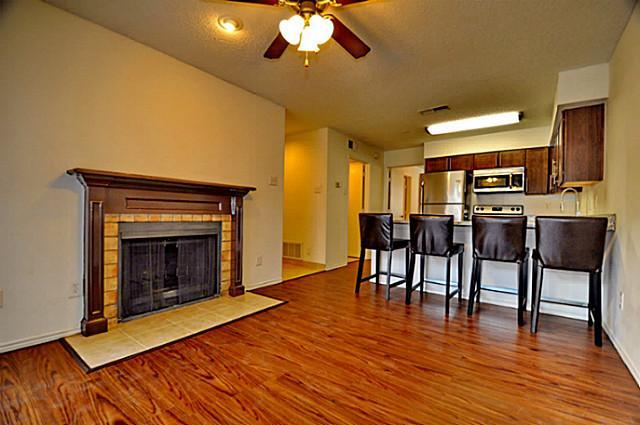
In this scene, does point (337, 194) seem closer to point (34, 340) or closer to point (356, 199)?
point (356, 199)

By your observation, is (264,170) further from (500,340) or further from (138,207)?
(500,340)

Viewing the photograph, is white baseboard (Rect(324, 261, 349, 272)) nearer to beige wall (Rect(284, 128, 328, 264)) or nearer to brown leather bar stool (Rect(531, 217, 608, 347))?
beige wall (Rect(284, 128, 328, 264))

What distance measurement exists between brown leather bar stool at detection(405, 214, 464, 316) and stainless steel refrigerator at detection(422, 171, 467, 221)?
2.31 metres

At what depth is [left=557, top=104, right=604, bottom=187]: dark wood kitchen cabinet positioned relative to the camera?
287 cm

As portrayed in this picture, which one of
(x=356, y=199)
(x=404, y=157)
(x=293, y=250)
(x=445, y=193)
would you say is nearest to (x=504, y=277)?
(x=445, y=193)

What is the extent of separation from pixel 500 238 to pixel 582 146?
1.20 metres

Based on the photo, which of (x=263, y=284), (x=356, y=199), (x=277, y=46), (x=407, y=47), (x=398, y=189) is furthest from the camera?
(x=398, y=189)

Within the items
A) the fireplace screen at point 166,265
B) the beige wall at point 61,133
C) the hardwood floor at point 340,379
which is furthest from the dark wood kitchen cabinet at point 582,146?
the beige wall at point 61,133

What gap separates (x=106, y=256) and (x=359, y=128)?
4.14m

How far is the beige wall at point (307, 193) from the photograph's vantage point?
5.25 m

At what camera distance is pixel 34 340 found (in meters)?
2.21

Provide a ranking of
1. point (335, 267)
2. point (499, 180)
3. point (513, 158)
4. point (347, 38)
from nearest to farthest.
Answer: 1. point (347, 38)
2. point (513, 158)
3. point (499, 180)
4. point (335, 267)

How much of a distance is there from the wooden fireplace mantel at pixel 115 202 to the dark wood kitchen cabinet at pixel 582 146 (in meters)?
3.50

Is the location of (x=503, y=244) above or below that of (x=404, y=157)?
below
